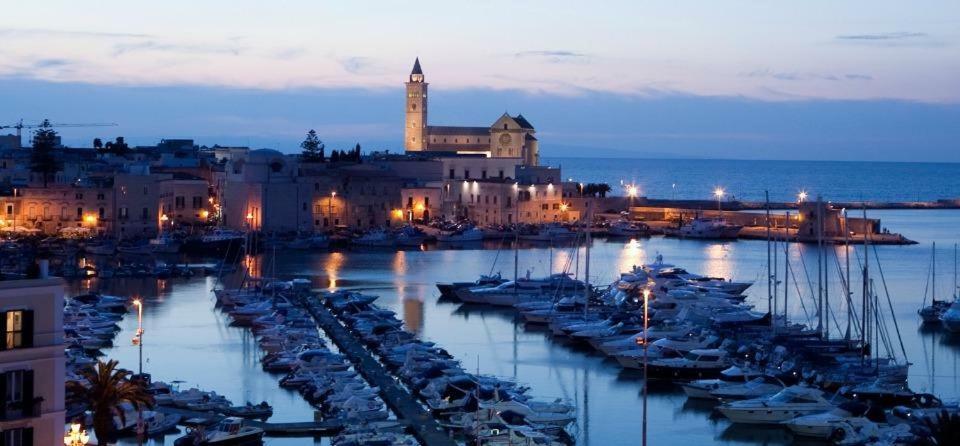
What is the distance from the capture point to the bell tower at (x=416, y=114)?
234 ft

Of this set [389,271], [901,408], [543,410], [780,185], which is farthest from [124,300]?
[780,185]

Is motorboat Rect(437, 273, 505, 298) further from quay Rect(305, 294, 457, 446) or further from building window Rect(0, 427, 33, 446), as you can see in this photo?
building window Rect(0, 427, 33, 446)

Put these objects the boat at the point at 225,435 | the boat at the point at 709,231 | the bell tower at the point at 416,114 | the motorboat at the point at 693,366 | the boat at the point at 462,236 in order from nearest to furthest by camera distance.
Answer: the boat at the point at 225,435 < the motorboat at the point at 693,366 < the boat at the point at 462,236 < the boat at the point at 709,231 < the bell tower at the point at 416,114

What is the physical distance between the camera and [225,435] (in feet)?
51.5

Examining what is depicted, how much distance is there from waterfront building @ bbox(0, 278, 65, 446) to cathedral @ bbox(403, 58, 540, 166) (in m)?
50.0

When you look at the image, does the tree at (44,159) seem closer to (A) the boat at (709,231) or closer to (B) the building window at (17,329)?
(A) the boat at (709,231)

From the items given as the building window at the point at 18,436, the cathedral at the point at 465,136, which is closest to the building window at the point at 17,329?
the building window at the point at 18,436

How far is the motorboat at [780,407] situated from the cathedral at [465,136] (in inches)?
1639

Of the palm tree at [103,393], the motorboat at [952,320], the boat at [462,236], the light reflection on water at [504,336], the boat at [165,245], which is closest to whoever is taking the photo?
the palm tree at [103,393]

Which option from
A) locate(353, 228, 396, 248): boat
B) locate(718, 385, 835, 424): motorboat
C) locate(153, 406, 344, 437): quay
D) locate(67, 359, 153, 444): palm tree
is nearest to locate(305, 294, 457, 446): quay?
locate(153, 406, 344, 437): quay

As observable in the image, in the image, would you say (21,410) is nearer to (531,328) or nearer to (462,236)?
(531,328)

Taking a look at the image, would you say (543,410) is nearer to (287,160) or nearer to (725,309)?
(725,309)

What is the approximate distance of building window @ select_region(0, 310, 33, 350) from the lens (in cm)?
892

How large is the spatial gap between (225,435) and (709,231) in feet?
131
